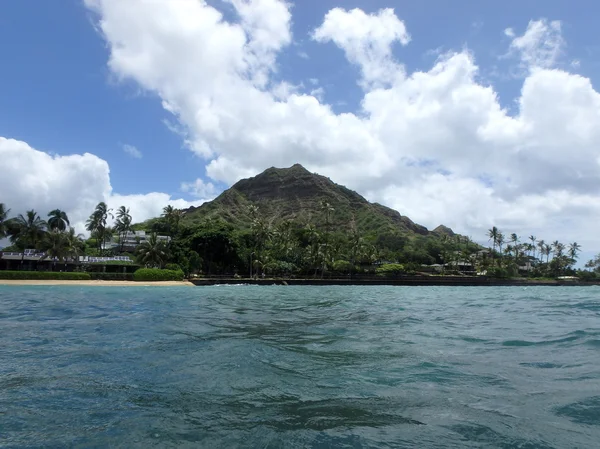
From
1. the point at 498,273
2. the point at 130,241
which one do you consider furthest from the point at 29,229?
the point at 498,273

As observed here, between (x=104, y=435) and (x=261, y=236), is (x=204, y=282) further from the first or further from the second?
(x=104, y=435)

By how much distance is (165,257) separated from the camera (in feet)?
244

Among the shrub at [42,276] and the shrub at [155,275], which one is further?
the shrub at [155,275]

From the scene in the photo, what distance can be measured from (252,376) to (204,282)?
65.3 metres

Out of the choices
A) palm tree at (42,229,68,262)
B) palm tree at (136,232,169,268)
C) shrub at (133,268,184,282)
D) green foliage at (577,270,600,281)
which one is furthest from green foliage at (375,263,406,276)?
palm tree at (42,229,68,262)

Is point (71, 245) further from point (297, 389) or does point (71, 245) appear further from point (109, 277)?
point (297, 389)

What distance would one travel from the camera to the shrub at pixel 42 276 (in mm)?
58531

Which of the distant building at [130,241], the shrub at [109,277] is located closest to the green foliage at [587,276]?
the distant building at [130,241]

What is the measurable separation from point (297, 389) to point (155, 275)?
6504 cm

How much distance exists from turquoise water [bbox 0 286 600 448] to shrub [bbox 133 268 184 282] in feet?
180

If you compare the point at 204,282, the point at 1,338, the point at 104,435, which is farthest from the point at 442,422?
the point at 204,282

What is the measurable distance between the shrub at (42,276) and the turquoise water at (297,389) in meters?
53.4

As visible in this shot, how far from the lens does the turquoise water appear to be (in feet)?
17.5

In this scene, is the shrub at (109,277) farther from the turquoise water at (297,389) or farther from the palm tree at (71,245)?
the turquoise water at (297,389)
